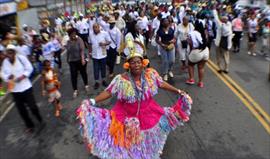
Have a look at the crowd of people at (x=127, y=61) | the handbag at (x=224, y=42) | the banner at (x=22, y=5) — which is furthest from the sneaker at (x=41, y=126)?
the banner at (x=22, y=5)

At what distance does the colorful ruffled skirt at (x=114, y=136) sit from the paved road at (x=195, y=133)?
69cm

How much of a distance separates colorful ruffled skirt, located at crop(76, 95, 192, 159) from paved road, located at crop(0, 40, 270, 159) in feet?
2.27

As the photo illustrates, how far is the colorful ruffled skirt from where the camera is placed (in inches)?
176

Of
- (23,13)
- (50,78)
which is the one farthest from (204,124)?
(23,13)

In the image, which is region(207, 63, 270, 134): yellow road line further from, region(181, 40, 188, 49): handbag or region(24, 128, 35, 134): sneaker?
region(24, 128, 35, 134): sneaker

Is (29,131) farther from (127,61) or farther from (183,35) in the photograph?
(183,35)

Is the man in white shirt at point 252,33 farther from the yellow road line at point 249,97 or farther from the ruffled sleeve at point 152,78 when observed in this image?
the ruffled sleeve at point 152,78

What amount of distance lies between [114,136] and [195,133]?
2.03 metres

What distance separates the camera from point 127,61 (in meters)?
4.55

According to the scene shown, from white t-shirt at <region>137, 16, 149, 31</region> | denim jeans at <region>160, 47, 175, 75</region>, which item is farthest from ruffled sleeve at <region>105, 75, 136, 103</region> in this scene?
white t-shirt at <region>137, 16, 149, 31</region>

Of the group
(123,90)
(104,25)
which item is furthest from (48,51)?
(123,90)

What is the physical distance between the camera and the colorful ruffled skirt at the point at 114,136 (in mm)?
4473

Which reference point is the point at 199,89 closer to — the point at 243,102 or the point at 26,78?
the point at 243,102

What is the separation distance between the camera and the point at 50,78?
267 inches
